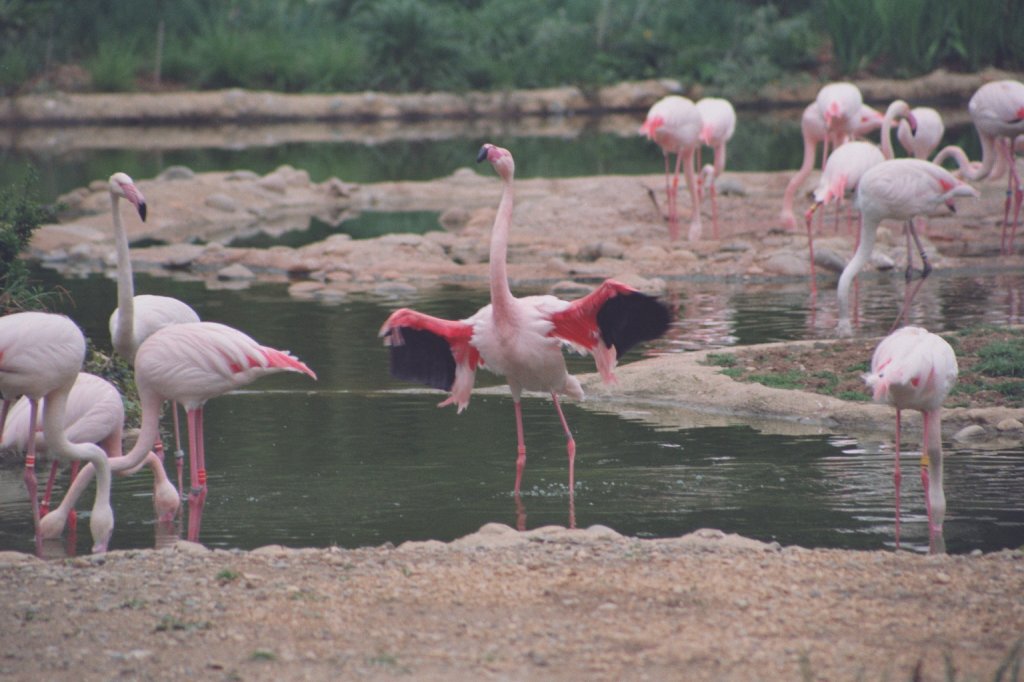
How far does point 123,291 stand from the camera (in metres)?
6.38

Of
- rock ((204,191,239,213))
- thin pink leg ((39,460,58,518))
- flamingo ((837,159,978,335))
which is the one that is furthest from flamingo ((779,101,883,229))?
thin pink leg ((39,460,58,518))

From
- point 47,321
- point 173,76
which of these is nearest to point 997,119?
point 47,321

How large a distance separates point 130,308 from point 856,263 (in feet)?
18.1

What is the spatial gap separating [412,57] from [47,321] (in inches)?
1147

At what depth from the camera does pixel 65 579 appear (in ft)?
15.1

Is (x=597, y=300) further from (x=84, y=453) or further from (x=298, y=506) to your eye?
(x=84, y=453)

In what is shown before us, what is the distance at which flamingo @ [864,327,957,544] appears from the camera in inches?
215

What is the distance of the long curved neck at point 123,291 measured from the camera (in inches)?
249

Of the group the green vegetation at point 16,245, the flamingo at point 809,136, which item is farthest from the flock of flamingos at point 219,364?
the flamingo at point 809,136

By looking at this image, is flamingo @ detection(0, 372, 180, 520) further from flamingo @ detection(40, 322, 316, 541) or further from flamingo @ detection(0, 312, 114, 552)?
flamingo @ detection(0, 312, 114, 552)

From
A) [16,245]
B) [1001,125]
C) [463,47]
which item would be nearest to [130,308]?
[16,245]

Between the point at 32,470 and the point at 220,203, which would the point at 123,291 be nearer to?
the point at 32,470

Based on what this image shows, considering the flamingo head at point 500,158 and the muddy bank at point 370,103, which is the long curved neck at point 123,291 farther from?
the muddy bank at point 370,103

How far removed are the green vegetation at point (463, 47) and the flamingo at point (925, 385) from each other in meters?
27.2
